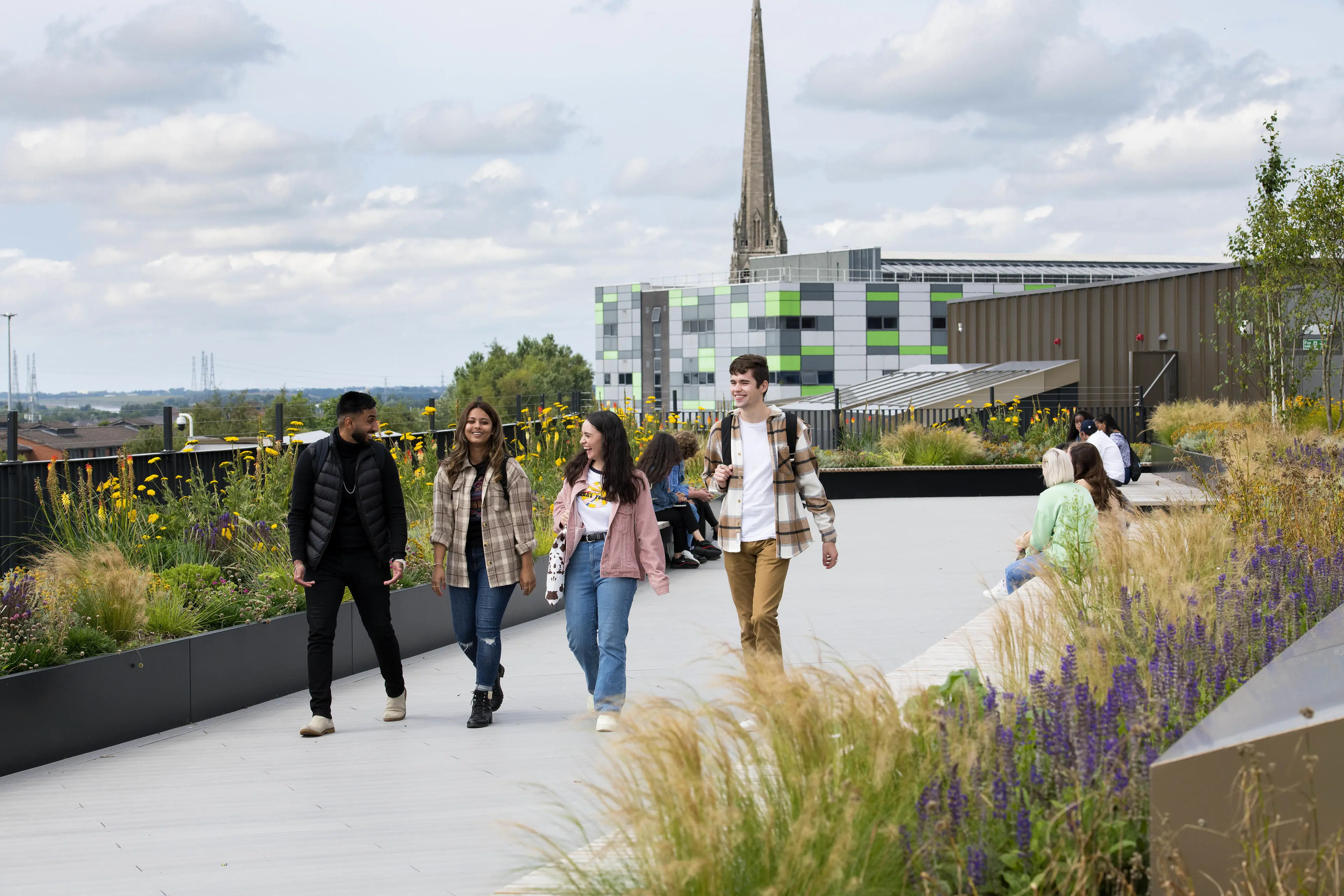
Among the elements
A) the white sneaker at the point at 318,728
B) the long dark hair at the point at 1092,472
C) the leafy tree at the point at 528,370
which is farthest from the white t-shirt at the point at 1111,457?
the leafy tree at the point at 528,370

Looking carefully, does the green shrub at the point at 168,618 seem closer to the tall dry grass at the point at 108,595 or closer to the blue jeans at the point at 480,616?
the tall dry grass at the point at 108,595

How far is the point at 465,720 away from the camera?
6891 mm

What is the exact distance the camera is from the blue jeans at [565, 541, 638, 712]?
652 cm

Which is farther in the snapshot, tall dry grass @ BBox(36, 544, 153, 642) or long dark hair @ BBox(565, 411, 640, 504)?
tall dry grass @ BBox(36, 544, 153, 642)

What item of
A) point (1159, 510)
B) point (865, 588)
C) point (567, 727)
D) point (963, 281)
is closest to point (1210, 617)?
point (567, 727)

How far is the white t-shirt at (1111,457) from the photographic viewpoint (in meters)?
15.7

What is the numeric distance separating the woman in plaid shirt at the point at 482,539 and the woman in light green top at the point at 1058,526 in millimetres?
2596

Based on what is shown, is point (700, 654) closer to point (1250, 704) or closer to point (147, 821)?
point (147, 821)

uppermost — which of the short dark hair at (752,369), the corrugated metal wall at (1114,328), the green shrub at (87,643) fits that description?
the corrugated metal wall at (1114,328)

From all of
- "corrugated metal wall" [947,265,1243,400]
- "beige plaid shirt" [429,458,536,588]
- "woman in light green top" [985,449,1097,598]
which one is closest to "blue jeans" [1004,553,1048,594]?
"woman in light green top" [985,449,1097,598]

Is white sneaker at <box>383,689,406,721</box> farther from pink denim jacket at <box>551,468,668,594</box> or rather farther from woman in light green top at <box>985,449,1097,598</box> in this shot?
woman in light green top at <box>985,449,1097,598</box>

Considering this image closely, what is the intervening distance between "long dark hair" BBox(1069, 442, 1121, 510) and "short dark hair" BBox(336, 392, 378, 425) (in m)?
4.58

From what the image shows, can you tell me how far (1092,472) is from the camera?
27.7ft

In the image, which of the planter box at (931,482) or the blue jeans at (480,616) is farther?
the planter box at (931,482)
